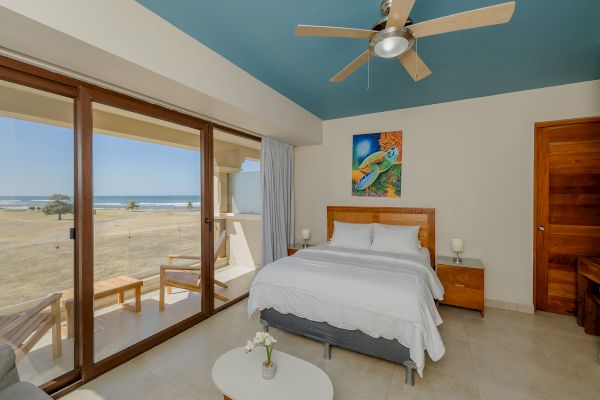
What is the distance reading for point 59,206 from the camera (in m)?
1.89

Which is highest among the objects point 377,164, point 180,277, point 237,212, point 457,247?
point 377,164

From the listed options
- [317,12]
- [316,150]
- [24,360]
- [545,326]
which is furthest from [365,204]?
[24,360]

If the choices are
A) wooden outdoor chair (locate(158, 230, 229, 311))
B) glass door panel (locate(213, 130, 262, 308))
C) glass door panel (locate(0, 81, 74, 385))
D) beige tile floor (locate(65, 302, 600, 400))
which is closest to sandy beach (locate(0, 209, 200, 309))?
glass door panel (locate(0, 81, 74, 385))

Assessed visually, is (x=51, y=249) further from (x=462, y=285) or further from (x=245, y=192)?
(x=462, y=285)

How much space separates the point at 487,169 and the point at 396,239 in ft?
4.88

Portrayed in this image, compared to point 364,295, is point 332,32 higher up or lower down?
higher up

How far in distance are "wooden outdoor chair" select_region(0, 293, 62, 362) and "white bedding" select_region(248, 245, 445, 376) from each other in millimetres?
1505

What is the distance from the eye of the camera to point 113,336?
2352mm

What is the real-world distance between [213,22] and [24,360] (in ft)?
9.01

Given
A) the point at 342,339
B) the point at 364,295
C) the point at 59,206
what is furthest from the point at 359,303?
the point at 59,206

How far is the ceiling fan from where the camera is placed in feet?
4.31

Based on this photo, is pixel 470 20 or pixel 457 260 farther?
pixel 457 260

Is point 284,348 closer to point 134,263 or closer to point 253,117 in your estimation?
point 134,263

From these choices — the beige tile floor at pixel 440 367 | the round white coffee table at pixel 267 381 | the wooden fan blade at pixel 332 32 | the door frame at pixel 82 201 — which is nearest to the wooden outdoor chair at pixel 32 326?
the door frame at pixel 82 201
